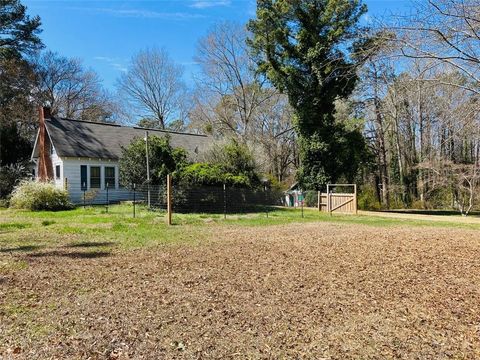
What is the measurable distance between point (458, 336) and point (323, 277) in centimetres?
229

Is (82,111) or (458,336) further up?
(82,111)

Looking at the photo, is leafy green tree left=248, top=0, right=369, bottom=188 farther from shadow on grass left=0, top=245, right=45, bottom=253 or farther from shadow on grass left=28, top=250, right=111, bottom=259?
shadow on grass left=0, top=245, right=45, bottom=253

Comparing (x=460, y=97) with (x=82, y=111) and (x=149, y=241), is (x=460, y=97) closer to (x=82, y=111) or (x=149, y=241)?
(x=149, y=241)

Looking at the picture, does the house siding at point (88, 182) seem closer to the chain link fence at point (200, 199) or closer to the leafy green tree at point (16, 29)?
the chain link fence at point (200, 199)

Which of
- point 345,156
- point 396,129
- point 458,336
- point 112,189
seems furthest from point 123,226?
point 396,129

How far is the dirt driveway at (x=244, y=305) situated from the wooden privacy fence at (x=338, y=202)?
10892 millimetres

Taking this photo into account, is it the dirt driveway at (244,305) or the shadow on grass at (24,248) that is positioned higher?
the shadow on grass at (24,248)

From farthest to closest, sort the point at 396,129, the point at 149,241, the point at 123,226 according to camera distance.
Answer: the point at 396,129, the point at 123,226, the point at 149,241

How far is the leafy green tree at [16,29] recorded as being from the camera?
1008 inches

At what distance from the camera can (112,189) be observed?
2316 cm

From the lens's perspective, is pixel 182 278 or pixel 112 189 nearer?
pixel 182 278

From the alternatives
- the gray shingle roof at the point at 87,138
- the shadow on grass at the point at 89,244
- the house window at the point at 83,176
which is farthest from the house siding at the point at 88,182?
the shadow on grass at the point at 89,244

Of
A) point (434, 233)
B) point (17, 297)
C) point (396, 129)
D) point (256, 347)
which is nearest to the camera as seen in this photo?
point (256, 347)

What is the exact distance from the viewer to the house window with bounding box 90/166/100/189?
22400mm
